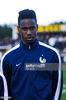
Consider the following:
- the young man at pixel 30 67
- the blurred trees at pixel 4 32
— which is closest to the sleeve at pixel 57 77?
the young man at pixel 30 67

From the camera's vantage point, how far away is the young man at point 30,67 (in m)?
3.90

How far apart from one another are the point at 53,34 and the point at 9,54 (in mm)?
41861

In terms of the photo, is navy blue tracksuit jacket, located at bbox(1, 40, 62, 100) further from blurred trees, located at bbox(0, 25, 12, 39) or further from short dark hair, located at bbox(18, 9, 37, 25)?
blurred trees, located at bbox(0, 25, 12, 39)

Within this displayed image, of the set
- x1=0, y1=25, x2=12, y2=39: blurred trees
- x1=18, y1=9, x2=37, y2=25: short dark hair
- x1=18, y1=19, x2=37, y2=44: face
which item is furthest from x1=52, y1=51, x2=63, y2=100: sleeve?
x1=0, y1=25, x2=12, y2=39: blurred trees

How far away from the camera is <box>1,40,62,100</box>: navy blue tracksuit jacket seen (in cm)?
389

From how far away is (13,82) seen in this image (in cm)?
396

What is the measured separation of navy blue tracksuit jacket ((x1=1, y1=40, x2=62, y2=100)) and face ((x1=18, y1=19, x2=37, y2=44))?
0.06 meters

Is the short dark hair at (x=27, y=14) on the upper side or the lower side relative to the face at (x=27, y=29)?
upper

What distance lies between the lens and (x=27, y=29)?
13.1 ft

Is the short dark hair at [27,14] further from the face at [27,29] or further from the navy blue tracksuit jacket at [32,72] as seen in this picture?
the navy blue tracksuit jacket at [32,72]

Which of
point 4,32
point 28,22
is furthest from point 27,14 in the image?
point 4,32

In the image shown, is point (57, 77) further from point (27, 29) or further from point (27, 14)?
point (27, 14)

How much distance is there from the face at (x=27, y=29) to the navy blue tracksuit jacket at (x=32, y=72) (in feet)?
0.20

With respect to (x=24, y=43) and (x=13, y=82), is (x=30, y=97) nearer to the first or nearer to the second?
(x=13, y=82)
